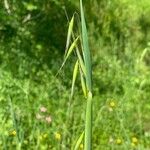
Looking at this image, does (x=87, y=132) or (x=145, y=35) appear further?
(x=145, y=35)

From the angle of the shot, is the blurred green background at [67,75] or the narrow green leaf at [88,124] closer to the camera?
the narrow green leaf at [88,124]

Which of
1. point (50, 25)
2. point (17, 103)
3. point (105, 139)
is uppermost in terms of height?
point (50, 25)

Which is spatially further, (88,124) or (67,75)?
(67,75)

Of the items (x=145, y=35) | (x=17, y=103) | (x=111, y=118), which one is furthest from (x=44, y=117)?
(x=145, y=35)

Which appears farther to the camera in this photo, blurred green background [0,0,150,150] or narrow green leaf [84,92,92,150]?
blurred green background [0,0,150,150]

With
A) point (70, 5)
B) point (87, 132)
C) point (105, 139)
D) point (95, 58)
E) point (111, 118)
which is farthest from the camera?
point (70, 5)

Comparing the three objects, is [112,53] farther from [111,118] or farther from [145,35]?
[111,118]

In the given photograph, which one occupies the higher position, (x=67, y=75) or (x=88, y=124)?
(x=67, y=75)

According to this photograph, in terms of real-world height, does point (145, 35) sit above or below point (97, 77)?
above
